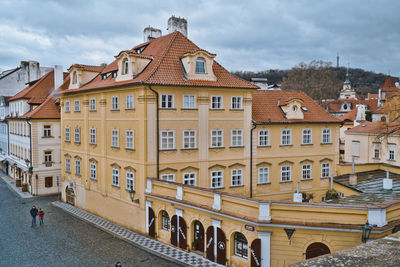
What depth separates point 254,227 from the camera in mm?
14500

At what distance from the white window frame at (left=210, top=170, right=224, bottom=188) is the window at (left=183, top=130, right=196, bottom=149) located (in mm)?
2352

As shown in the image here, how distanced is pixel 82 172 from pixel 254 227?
56.5 feet

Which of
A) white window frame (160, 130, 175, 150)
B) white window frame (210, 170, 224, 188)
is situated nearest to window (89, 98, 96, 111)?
white window frame (160, 130, 175, 150)

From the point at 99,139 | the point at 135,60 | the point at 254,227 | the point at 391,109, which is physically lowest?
the point at 254,227

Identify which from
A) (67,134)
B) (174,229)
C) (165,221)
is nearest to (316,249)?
(174,229)

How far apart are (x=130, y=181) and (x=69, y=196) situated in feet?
34.6

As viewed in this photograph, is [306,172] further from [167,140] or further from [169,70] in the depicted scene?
[169,70]

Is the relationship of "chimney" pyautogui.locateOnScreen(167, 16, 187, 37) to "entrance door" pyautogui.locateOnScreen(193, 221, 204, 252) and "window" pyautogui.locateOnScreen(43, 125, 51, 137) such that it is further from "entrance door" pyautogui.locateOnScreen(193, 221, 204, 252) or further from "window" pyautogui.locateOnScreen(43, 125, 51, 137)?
"entrance door" pyautogui.locateOnScreen(193, 221, 204, 252)

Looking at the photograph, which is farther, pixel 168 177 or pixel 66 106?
pixel 66 106

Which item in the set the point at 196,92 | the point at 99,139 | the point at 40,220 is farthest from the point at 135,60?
the point at 40,220

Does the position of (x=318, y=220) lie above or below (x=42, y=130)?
below

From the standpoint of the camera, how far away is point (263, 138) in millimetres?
25188

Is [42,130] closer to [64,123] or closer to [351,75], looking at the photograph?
[64,123]

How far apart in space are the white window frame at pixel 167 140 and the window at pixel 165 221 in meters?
3.79
